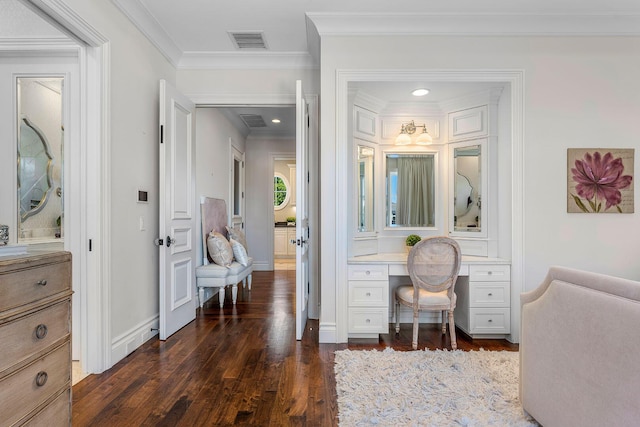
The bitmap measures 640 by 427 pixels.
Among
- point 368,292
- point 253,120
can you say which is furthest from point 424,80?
point 253,120

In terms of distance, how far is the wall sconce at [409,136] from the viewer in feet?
11.8

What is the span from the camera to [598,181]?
2998 mm

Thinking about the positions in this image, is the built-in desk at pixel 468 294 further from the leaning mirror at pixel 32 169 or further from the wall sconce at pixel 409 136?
the leaning mirror at pixel 32 169

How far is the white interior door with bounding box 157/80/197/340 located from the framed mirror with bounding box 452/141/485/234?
2.77 metres

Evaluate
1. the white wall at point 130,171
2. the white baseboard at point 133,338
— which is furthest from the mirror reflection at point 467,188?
the white baseboard at point 133,338

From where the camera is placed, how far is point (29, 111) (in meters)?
2.59

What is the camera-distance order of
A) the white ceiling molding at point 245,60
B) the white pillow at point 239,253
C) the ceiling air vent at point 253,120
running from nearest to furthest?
the white ceiling molding at point 245,60, the white pillow at point 239,253, the ceiling air vent at point 253,120

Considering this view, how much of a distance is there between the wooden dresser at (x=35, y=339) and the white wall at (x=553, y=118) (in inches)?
74.9

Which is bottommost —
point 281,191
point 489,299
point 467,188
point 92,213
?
point 489,299

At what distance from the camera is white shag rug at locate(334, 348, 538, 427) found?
1814mm

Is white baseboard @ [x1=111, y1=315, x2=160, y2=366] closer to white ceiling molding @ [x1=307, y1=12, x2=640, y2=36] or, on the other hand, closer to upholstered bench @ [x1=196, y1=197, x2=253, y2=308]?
upholstered bench @ [x1=196, y1=197, x2=253, y2=308]

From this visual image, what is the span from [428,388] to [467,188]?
212cm

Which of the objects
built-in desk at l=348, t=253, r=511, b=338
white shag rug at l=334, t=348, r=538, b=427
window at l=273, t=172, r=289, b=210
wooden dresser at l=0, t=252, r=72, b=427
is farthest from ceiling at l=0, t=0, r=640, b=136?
window at l=273, t=172, r=289, b=210

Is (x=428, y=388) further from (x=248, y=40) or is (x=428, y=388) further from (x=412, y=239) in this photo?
(x=248, y=40)
